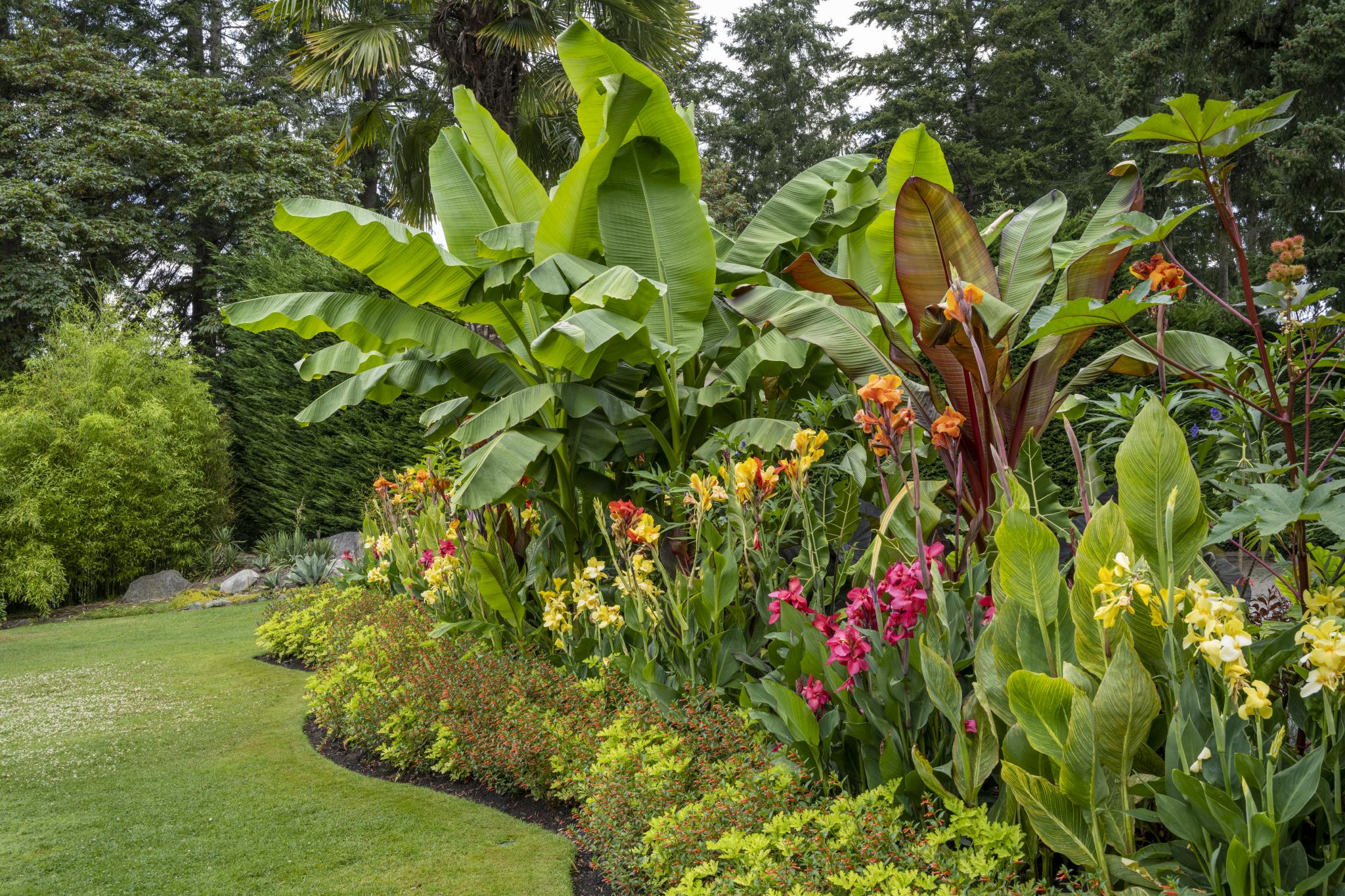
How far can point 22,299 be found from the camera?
13953 mm

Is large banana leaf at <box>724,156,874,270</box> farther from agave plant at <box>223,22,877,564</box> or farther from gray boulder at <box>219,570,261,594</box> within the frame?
gray boulder at <box>219,570,261,594</box>

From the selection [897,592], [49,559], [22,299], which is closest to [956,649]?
[897,592]

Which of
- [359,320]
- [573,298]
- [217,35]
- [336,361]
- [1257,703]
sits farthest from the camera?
[217,35]

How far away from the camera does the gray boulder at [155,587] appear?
11094 millimetres

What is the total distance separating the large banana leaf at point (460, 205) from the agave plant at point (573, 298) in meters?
0.01

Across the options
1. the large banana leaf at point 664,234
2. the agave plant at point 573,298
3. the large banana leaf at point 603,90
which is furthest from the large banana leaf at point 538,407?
the large banana leaf at point 603,90

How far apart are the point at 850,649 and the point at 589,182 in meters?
2.66

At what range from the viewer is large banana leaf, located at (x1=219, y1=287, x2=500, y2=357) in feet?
14.1

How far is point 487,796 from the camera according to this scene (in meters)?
3.68

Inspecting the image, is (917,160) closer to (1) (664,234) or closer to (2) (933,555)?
(1) (664,234)

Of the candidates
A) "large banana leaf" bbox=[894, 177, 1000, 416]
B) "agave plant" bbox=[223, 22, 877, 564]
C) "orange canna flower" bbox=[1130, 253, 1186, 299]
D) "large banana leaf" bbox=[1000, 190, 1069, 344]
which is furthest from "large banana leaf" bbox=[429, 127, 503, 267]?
"orange canna flower" bbox=[1130, 253, 1186, 299]

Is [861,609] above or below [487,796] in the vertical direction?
above

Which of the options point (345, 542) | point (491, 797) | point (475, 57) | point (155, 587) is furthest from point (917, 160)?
point (155, 587)

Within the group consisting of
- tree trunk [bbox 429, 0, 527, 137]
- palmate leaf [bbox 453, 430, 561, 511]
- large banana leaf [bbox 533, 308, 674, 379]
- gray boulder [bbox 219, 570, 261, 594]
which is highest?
tree trunk [bbox 429, 0, 527, 137]
